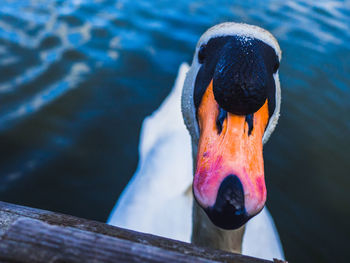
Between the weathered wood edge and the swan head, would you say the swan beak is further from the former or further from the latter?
the weathered wood edge

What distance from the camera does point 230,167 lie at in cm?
125

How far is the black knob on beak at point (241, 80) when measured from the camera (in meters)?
1.22

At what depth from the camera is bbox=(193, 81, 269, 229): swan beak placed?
116cm

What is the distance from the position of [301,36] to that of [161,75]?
3.68m

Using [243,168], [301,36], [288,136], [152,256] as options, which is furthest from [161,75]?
[152,256]

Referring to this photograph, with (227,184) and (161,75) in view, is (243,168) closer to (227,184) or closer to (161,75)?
(227,184)

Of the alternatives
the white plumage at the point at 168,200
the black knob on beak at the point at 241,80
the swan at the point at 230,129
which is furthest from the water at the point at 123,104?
the black knob on beak at the point at 241,80

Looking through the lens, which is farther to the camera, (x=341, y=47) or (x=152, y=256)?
(x=341, y=47)

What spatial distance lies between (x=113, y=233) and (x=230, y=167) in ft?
1.85

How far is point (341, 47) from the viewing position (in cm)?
658

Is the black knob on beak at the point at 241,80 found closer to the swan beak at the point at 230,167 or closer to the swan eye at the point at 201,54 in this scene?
the swan beak at the point at 230,167

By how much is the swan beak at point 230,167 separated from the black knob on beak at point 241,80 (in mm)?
119

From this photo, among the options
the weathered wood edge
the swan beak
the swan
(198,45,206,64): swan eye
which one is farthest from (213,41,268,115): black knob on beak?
the weathered wood edge

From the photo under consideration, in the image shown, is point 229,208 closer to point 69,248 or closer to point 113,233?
point 113,233
